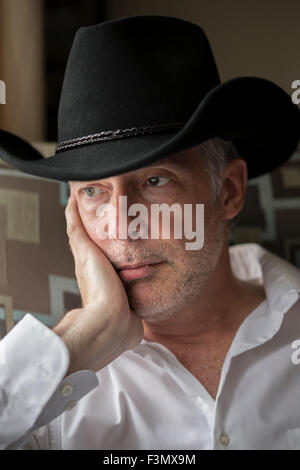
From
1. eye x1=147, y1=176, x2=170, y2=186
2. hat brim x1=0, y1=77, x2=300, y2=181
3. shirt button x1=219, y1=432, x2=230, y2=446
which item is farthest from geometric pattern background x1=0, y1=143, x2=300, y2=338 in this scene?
shirt button x1=219, y1=432, x2=230, y2=446

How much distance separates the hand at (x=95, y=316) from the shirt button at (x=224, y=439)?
0.87 feet

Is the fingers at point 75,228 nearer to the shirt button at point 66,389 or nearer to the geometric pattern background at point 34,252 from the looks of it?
the geometric pattern background at point 34,252

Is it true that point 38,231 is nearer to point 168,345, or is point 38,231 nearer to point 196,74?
point 168,345

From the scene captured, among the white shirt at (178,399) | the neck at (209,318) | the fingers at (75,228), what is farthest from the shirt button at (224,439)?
the fingers at (75,228)

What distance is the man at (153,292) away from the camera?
3.36ft

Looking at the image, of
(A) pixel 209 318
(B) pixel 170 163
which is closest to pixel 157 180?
(B) pixel 170 163

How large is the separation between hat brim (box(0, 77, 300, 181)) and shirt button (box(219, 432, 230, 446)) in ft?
1.94

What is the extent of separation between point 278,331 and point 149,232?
0.41 metres

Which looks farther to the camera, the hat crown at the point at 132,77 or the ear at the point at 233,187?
the ear at the point at 233,187

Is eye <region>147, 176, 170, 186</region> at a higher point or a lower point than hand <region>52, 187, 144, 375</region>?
higher

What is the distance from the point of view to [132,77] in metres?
1.10

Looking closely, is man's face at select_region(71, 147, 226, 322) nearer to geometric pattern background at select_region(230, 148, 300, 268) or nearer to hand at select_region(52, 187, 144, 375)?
hand at select_region(52, 187, 144, 375)

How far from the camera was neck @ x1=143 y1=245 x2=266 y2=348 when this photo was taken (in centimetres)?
134

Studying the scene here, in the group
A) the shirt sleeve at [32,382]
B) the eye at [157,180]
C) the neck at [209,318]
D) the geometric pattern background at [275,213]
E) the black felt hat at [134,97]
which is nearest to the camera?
the shirt sleeve at [32,382]
